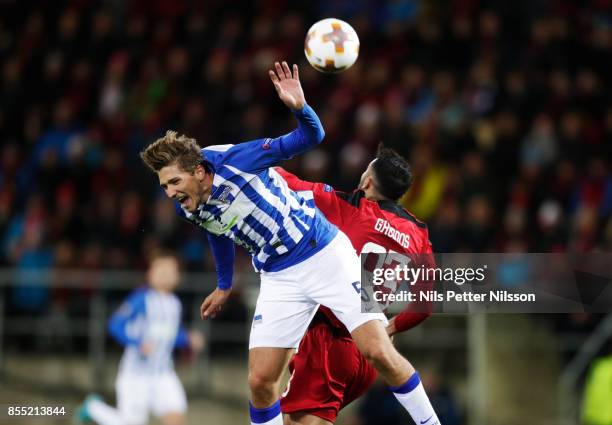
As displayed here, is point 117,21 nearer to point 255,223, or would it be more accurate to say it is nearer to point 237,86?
point 237,86

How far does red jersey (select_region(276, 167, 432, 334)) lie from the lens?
6633 millimetres

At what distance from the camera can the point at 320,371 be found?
678cm

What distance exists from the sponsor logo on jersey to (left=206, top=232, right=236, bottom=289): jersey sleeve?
3.02 feet

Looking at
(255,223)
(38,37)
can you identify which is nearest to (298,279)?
(255,223)

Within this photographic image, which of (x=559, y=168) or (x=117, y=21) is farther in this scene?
(x=117, y=21)

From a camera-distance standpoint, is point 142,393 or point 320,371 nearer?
point 320,371

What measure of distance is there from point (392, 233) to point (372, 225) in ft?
0.47

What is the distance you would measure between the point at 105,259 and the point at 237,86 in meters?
3.07

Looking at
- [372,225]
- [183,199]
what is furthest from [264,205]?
[372,225]

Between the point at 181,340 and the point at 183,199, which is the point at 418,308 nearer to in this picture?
the point at 183,199

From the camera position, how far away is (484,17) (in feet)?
44.8

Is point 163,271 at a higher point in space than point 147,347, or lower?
higher

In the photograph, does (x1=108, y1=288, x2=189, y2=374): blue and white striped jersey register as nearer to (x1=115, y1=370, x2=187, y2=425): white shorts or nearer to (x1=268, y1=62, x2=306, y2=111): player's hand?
(x1=115, y1=370, x2=187, y2=425): white shorts

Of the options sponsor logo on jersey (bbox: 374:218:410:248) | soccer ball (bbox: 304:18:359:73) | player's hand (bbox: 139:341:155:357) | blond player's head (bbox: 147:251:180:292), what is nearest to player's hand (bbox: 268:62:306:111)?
soccer ball (bbox: 304:18:359:73)
